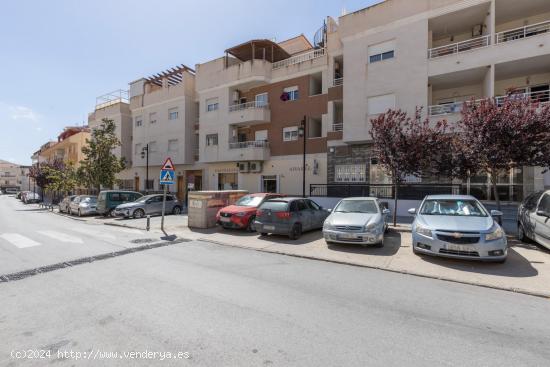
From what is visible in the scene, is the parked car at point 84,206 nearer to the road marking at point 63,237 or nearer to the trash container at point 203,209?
the road marking at point 63,237

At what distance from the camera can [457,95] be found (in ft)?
54.1

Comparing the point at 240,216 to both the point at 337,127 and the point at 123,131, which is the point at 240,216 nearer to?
the point at 337,127

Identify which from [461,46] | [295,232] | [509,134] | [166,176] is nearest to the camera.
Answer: [509,134]

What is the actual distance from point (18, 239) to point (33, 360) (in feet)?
31.9

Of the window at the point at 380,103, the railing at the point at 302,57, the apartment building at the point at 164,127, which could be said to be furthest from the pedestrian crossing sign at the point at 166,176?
the apartment building at the point at 164,127

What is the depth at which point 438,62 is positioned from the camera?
48.2 ft

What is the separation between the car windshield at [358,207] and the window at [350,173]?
874 centimetres

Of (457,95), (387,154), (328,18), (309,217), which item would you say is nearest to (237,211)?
(309,217)

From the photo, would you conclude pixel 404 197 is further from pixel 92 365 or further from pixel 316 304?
pixel 92 365

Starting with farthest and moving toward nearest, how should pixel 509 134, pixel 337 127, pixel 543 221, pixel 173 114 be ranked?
1. pixel 173 114
2. pixel 337 127
3. pixel 509 134
4. pixel 543 221

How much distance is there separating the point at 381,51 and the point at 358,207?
1152 centimetres

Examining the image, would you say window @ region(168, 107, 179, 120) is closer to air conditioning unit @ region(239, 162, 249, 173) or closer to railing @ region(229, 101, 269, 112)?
railing @ region(229, 101, 269, 112)

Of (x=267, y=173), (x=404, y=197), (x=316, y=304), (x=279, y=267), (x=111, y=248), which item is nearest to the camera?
(x=316, y=304)

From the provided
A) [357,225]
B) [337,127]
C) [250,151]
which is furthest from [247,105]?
[357,225]
